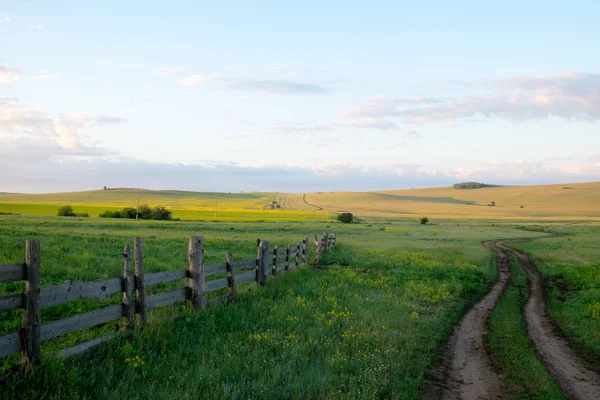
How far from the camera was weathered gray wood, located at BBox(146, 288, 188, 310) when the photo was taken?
9586mm

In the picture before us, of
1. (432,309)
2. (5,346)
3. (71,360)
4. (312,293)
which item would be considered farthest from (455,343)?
(5,346)

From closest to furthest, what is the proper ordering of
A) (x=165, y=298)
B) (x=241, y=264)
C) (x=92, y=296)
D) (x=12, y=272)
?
(x=12, y=272)
(x=92, y=296)
(x=165, y=298)
(x=241, y=264)

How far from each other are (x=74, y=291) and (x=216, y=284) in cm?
486

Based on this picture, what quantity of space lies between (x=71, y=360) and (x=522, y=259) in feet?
101

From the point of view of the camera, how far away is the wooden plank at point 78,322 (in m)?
7.10


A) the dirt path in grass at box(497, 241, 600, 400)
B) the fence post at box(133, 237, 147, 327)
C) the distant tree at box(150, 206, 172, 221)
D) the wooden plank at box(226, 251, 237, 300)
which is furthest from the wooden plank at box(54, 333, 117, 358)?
the distant tree at box(150, 206, 172, 221)

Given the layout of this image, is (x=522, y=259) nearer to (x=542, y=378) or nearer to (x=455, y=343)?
(x=455, y=343)

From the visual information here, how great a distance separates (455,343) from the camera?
11.1 meters

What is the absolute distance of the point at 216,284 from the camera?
12.1 metres

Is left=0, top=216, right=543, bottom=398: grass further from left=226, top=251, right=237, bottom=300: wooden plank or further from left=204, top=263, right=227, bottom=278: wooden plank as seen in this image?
left=204, top=263, right=227, bottom=278: wooden plank

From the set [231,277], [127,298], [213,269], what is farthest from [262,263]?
[127,298]

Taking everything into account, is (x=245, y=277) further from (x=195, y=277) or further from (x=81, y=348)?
(x=81, y=348)

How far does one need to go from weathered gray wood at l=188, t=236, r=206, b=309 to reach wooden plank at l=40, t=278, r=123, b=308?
2.59 meters

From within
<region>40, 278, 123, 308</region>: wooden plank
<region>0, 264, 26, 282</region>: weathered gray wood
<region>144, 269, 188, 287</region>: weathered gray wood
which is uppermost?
<region>0, 264, 26, 282</region>: weathered gray wood
